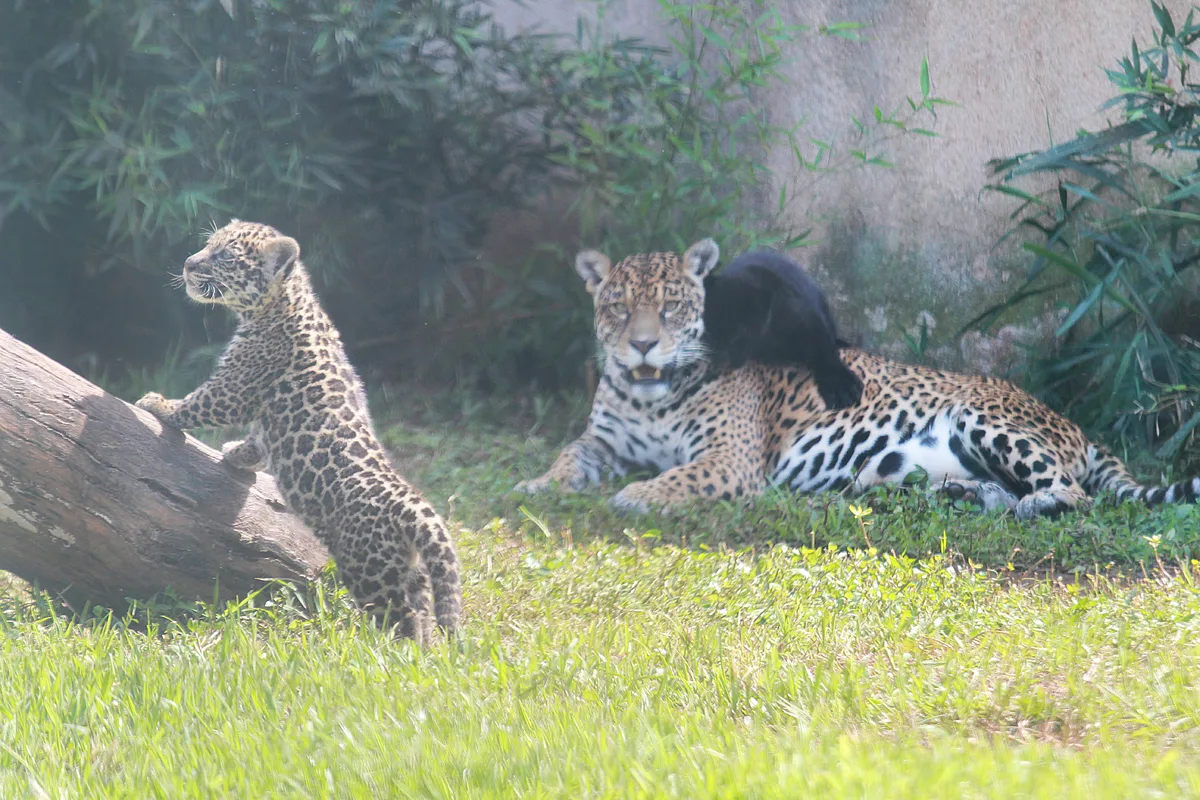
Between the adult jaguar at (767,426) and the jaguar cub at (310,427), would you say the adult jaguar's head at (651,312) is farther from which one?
the jaguar cub at (310,427)

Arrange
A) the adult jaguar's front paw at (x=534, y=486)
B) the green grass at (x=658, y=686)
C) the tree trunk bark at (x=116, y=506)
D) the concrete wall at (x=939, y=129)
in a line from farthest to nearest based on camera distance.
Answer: the concrete wall at (x=939, y=129) < the adult jaguar's front paw at (x=534, y=486) < the tree trunk bark at (x=116, y=506) < the green grass at (x=658, y=686)

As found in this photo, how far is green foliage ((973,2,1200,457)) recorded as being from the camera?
709 centimetres

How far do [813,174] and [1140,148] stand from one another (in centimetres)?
208

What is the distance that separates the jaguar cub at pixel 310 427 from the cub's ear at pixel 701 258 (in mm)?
2630

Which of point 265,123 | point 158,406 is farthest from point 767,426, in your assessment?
point 158,406

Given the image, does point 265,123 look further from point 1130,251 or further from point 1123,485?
point 1123,485

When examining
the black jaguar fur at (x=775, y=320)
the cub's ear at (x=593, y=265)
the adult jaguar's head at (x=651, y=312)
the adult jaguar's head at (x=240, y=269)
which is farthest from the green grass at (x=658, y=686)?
the cub's ear at (x=593, y=265)

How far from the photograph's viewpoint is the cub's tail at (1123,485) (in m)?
6.20

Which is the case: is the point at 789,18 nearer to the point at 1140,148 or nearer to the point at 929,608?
the point at 1140,148

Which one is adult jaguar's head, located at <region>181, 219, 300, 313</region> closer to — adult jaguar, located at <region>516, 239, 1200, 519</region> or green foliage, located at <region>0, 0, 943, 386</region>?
adult jaguar, located at <region>516, 239, 1200, 519</region>

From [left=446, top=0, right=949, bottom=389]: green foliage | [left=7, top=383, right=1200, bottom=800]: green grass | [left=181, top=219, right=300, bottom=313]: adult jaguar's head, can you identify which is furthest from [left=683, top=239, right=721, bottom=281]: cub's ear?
[left=181, top=219, right=300, bottom=313]: adult jaguar's head

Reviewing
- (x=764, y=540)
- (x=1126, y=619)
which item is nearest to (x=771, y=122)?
(x=764, y=540)

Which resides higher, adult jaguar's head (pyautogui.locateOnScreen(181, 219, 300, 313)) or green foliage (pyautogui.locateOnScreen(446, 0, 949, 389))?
green foliage (pyautogui.locateOnScreen(446, 0, 949, 389))

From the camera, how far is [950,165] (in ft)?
27.8
